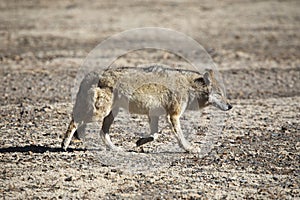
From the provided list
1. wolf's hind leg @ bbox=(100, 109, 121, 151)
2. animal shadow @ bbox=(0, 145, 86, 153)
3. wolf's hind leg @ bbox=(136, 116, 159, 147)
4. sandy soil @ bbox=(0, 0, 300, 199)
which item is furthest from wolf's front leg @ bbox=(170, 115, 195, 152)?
animal shadow @ bbox=(0, 145, 86, 153)

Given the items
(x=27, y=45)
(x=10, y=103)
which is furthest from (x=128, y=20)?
(x=10, y=103)

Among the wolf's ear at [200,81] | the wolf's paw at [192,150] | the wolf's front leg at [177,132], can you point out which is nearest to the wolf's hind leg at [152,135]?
the wolf's front leg at [177,132]

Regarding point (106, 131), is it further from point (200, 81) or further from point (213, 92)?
point (213, 92)

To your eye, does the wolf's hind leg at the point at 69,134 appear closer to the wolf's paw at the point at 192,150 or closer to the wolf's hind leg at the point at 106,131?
the wolf's hind leg at the point at 106,131

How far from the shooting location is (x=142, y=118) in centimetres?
1217

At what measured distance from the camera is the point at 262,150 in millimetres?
10023

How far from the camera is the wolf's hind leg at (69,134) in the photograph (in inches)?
371

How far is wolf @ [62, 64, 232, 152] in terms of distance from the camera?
9266mm

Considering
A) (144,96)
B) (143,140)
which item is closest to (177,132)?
(143,140)

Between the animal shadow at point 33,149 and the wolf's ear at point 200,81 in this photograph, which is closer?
the animal shadow at point 33,149

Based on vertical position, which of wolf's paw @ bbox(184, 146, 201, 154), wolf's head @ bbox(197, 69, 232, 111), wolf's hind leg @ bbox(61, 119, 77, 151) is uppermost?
wolf's head @ bbox(197, 69, 232, 111)

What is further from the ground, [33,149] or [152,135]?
[152,135]

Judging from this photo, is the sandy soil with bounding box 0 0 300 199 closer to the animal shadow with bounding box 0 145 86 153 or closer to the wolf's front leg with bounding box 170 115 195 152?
the animal shadow with bounding box 0 145 86 153

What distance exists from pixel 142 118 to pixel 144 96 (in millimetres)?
2643
